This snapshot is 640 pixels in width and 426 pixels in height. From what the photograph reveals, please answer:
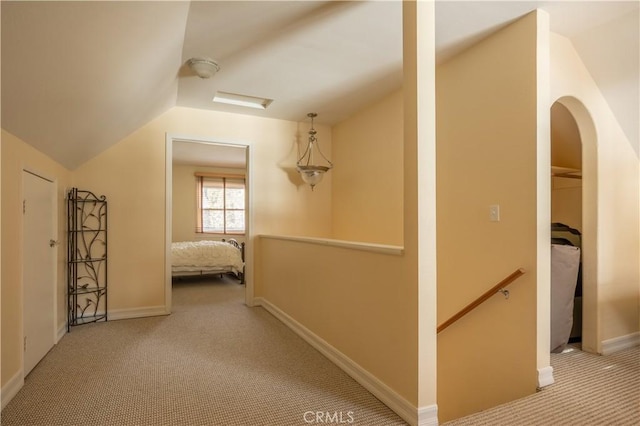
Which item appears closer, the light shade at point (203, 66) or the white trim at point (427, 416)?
the white trim at point (427, 416)

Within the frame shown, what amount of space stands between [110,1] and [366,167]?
10.1 feet

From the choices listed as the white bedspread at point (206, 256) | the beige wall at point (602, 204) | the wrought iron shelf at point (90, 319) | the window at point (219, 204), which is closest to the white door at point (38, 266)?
the wrought iron shelf at point (90, 319)

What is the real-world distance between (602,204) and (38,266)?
4415 mm

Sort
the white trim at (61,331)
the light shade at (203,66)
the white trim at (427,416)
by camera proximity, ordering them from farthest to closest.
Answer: the white trim at (61,331) < the light shade at (203,66) < the white trim at (427,416)

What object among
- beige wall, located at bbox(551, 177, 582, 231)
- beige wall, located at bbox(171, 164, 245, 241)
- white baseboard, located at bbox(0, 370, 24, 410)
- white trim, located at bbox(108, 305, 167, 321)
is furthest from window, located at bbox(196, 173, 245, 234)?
beige wall, located at bbox(551, 177, 582, 231)

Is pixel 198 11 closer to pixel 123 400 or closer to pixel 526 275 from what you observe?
pixel 123 400

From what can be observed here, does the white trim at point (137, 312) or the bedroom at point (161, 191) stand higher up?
the bedroom at point (161, 191)

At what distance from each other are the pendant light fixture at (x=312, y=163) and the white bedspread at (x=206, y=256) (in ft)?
7.26

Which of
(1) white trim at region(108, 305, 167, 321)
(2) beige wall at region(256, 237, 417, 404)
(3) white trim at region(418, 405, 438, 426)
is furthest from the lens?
(1) white trim at region(108, 305, 167, 321)

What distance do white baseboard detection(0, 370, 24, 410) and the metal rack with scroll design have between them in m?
1.38

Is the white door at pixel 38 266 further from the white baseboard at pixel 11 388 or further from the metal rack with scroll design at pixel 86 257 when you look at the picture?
the metal rack with scroll design at pixel 86 257

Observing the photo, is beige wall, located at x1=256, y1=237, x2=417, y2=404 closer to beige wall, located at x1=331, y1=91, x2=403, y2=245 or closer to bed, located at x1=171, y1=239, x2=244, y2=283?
beige wall, located at x1=331, y1=91, x2=403, y2=245

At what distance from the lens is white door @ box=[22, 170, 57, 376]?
94.8 inches

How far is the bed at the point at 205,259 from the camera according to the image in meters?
5.68
